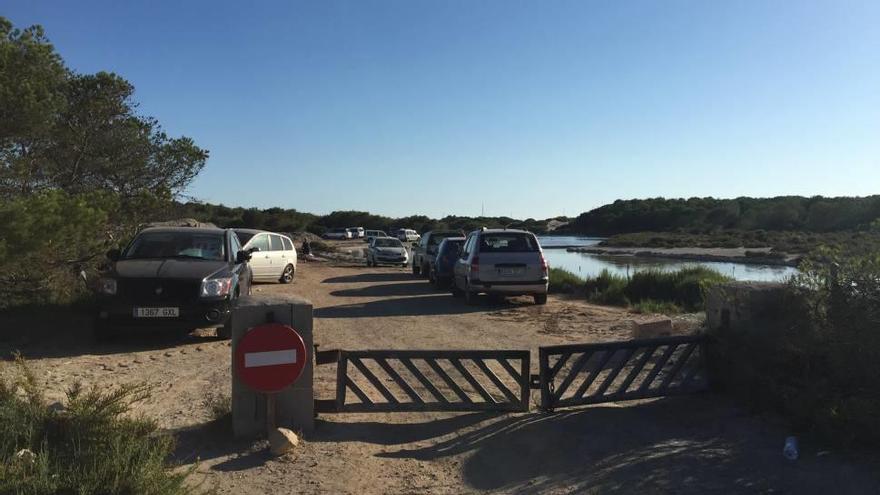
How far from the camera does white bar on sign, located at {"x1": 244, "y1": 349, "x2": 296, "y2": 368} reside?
5.61 meters

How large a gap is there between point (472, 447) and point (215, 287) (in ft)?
17.0

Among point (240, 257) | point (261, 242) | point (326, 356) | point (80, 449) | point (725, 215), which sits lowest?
point (80, 449)

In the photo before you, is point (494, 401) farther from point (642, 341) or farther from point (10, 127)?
point (10, 127)

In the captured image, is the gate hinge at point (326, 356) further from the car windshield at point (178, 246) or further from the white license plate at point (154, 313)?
the car windshield at point (178, 246)

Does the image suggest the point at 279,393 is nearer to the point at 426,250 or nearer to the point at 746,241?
the point at 426,250

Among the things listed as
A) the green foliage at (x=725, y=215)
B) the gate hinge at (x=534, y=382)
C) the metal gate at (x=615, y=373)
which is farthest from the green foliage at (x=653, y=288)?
the green foliage at (x=725, y=215)

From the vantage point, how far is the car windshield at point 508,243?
15.4m

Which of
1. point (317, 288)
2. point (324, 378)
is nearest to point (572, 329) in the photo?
point (324, 378)

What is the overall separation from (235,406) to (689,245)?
60.5 meters

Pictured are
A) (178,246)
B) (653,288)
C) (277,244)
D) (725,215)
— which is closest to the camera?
(178,246)

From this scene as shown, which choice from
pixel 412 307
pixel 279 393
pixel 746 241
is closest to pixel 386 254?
pixel 412 307

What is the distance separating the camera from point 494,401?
658cm

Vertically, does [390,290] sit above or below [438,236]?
below

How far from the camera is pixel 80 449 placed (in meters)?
4.71
